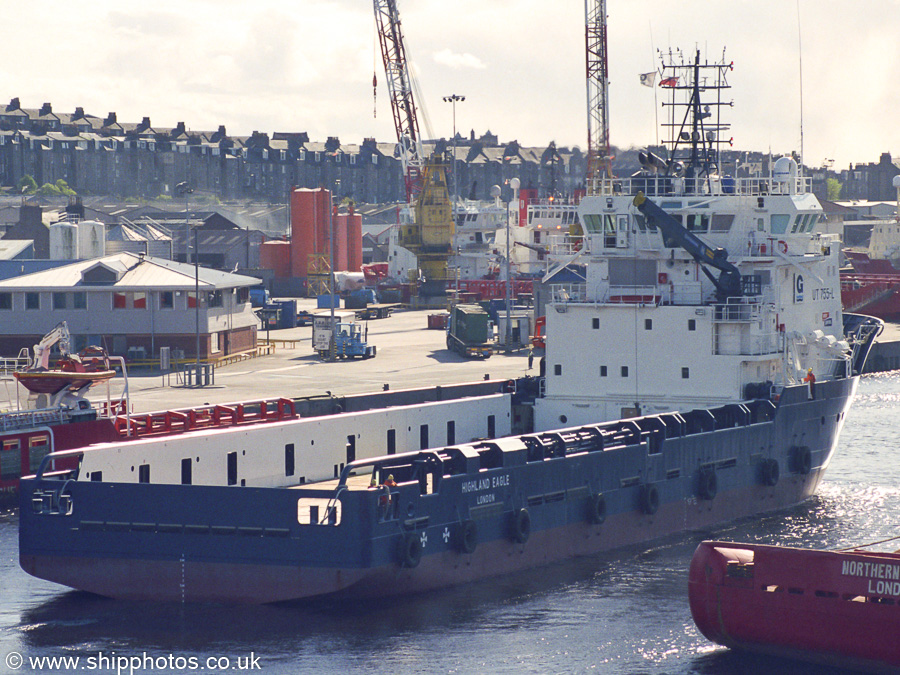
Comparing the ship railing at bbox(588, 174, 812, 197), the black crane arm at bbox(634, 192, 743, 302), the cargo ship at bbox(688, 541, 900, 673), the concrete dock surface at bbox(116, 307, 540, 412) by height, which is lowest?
the cargo ship at bbox(688, 541, 900, 673)

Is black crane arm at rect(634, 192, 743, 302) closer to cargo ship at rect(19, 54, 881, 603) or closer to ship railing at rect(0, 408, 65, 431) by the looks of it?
cargo ship at rect(19, 54, 881, 603)

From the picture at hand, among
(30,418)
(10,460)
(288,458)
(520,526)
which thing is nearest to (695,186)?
(520,526)

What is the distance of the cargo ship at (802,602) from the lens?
23984 mm

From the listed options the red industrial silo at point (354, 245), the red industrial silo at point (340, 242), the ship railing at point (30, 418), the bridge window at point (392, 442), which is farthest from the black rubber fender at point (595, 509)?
the red industrial silo at point (354, 245)

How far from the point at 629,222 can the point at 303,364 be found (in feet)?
111

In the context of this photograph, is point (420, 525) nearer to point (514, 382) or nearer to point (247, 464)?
point (247, 464)

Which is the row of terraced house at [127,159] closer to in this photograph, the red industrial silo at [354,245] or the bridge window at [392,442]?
the red industrial silo at [354,245]

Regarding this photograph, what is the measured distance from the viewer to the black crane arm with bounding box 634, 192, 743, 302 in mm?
37531

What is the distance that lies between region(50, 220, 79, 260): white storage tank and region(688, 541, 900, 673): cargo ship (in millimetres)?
59175

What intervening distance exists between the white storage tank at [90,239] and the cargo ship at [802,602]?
58936 mm

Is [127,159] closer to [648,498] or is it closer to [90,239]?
[90,239]

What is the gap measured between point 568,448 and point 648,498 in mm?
2888

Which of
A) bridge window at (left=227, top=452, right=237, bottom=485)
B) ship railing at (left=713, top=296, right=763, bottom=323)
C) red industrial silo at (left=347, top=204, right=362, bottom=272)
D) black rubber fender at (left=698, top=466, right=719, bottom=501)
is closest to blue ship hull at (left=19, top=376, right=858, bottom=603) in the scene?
black rubber fender at (left=698, top=466, right=719, bottom=501)

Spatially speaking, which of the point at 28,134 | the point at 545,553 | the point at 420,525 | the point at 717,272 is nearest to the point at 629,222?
the point at 717,272
